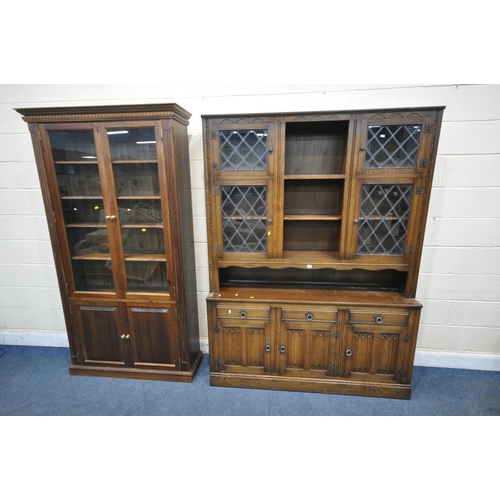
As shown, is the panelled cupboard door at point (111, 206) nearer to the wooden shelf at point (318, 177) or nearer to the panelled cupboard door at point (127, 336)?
the panelled cupboard door at point (127, 336)

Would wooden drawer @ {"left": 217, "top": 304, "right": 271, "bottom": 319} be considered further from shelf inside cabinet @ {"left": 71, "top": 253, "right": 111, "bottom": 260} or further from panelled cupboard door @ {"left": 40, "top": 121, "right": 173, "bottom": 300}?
shelf inside cabinet @ {"left": 71, "top": 253, "right": 111, "bottom": 260}

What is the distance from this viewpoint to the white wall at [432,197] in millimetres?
2004

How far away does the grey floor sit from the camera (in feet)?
6.48

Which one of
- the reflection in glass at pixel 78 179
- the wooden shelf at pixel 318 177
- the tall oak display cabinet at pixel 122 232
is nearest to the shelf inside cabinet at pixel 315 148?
the wooden shelf at pixel 318 177

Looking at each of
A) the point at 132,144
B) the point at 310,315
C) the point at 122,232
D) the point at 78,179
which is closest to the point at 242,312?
the point at 310,315

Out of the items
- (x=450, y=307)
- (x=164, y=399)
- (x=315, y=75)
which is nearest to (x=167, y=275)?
(x=164, y=399)

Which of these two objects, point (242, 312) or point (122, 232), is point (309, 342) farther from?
point (122, 232)

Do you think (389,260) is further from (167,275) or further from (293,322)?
(167,275)

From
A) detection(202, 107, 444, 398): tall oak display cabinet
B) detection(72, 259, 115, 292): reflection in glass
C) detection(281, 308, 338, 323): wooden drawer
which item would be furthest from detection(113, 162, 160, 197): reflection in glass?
detection(281, 308, 338, 323): wooden drawer

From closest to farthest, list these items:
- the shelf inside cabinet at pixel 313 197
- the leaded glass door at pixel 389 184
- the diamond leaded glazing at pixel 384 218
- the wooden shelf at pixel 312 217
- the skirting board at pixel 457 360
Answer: the leaded glass door at pixel 389 184 → the diamond leaded glazing at pixel 384 218 → the wooden shelf at pixel 312 217 → the shelf inside cabinet at pixel 313 197 → the skirting board at pixel 457 360

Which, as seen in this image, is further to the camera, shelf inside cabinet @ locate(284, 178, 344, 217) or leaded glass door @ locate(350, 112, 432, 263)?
shelf inside cabinet @ locate(284, 178, 344, 217)

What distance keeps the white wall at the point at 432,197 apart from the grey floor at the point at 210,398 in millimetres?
270

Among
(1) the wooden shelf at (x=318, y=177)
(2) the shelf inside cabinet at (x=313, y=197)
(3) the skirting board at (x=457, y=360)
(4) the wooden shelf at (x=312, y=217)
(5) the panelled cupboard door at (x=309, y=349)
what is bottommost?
(3) the skirting board at (x=457, y=360)

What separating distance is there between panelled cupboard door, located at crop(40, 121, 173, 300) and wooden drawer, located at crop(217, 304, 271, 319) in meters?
0.45
